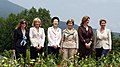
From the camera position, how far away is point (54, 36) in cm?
999

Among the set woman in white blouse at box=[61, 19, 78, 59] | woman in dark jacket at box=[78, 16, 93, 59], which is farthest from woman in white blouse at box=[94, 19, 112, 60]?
woman in white blouse at box=[61, 19, 78, 59]

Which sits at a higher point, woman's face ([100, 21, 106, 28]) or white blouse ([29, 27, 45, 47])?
woman's face ([100, 21, 106, 28])

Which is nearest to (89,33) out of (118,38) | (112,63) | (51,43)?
(51,43)

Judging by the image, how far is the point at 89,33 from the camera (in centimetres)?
1017

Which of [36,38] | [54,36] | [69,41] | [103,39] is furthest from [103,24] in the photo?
[36,38]

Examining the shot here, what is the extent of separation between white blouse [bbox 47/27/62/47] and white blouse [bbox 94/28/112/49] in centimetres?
113

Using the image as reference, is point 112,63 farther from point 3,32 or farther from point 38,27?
point 3,32

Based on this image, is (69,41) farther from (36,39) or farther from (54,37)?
(36,39)

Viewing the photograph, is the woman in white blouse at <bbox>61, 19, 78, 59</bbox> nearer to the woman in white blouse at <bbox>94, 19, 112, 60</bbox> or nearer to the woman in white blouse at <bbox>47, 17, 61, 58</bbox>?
the woman in white blouse at <bbox>47, 17, 61, 58</bbox>

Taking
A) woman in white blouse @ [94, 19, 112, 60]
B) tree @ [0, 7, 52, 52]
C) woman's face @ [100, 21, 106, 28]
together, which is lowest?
woman in white blouse @ [94, 19, 112, 60]

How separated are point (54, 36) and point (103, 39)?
1461 millimetres

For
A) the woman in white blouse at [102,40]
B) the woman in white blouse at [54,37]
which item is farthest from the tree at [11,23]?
the woman in white blouse at [54,37]

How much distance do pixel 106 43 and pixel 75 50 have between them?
0.93 metres

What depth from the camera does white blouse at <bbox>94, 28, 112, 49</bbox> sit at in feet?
33.6
